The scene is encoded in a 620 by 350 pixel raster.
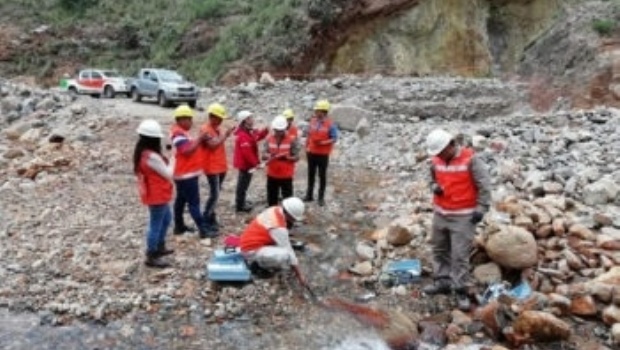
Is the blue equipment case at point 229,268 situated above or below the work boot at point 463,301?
above

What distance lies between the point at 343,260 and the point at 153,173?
254cm

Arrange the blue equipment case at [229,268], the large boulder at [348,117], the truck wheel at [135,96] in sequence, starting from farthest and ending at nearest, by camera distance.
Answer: the truck wheel at [135,96], the large boulder at [348,117], the blue equipment case at [229,268]

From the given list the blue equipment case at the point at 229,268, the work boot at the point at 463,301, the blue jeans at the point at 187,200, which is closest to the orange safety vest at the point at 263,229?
the blue equipment case at the point at 229,268

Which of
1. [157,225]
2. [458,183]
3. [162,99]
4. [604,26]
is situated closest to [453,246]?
[458,183]

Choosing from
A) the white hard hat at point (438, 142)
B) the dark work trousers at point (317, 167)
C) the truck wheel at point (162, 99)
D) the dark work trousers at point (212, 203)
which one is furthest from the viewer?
the truck wheel at point (162, 99)

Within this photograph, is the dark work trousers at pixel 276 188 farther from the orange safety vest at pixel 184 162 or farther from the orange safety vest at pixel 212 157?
the orange safety vest at pixel 184 162

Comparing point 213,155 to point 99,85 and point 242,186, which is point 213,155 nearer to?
point 242,186

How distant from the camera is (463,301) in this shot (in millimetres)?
7477

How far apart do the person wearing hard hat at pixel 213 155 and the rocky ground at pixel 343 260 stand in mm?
422

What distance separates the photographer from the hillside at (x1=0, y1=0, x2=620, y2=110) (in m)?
22.8

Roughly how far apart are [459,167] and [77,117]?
12.4 metres

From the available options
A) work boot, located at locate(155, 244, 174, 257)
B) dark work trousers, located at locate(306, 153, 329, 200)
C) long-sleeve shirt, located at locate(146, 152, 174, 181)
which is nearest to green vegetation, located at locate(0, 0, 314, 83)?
dark work trousers, located at locate(306, 153, 329, 200)

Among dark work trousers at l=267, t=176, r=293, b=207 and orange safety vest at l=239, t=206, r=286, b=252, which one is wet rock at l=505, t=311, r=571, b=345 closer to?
orange safety vest at l=239, t=206, r=286, b=252

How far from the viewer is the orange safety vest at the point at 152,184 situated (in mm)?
7379
